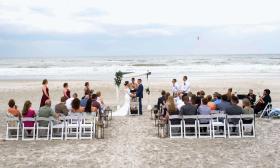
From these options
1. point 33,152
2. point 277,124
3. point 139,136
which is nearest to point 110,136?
point 139,136

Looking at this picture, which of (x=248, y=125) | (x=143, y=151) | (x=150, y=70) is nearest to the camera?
(x=143, y=151)

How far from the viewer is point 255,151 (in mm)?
8859

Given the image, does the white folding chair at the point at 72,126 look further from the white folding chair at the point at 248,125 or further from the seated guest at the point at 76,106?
the white folding chair at the point at 248,125

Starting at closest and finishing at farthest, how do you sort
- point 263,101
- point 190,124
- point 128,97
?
point 190,124
point 263,101
point 128,97

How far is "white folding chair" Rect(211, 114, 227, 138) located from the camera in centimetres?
1042

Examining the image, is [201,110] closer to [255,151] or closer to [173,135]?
[173,135]

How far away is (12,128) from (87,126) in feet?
6.44

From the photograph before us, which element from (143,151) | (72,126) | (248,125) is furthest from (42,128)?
(248,125)

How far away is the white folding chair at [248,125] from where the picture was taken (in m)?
10.3

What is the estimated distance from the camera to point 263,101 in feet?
46.3

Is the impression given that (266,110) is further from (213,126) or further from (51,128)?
(51,128)

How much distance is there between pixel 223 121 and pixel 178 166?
3.49 metres

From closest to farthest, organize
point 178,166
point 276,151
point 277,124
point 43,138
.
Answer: point 178,166 → point 276,151 → point 43,138 → point 277,124

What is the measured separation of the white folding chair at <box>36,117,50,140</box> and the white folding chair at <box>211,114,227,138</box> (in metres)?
4.36
